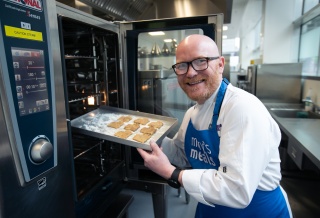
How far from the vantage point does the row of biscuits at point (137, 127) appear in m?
1.29

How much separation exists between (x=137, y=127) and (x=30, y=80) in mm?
826

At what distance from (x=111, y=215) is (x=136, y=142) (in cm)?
67

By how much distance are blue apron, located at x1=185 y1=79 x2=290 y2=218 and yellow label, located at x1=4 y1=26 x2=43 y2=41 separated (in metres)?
0.86

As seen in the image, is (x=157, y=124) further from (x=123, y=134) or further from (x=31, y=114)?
(x=31, y=114)

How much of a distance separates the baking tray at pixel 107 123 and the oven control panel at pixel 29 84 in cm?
39

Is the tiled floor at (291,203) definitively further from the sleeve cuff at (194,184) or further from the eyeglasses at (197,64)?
the eyeglasses at (197,64)

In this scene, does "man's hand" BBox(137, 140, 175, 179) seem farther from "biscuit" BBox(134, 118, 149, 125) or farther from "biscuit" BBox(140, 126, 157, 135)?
"biscuit" BBox(134, 118, 149, 125)

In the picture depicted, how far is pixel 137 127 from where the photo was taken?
1471 millimetres

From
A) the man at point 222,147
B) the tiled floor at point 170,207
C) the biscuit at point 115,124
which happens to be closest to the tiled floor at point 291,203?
the tiled floor at point 170,207

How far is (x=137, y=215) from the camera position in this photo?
7.58 ft

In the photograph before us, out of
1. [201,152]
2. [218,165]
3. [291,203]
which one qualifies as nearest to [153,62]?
[201,152]

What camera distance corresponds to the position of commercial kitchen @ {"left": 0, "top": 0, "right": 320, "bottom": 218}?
692 mm

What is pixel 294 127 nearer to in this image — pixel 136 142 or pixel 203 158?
pixel 203 158

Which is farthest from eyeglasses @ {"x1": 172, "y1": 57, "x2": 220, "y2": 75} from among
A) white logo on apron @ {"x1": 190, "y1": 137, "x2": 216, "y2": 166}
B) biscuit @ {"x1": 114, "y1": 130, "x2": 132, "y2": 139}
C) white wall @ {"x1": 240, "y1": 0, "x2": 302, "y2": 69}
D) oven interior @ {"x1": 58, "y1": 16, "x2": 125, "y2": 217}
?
white wall @ {"x1": 240, "y1": 0, "x2": 302, "y2": 69}
